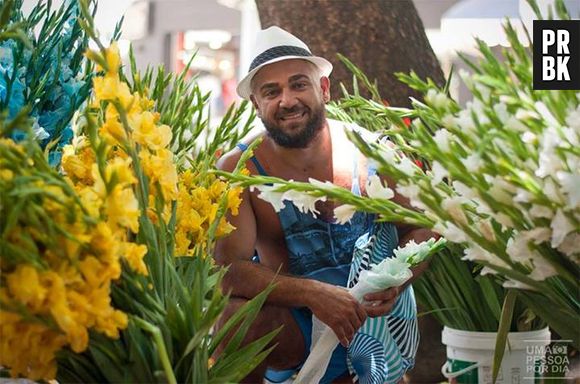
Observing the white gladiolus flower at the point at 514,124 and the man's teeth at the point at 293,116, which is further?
the man's teeth at the point at 293,116

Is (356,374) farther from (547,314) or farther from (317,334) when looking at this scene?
(547,314)

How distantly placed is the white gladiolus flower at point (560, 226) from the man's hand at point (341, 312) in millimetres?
835

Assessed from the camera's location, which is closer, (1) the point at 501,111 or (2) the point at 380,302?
(1) the point at 501,111

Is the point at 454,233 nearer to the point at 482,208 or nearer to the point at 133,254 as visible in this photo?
the point at 482,208

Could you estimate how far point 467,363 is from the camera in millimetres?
1805

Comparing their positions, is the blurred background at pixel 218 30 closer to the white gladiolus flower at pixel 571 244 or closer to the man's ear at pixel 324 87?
the man's ear at pixel 324 87

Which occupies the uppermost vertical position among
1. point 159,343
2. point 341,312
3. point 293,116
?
point 293,116

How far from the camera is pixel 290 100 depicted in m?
2.17

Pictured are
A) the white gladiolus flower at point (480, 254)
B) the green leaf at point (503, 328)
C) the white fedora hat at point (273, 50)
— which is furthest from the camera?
the white fedora hat at point (273, 50)

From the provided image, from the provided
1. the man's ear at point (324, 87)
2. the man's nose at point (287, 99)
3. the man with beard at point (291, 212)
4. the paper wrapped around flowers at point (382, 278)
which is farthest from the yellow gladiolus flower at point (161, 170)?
the man's ear at point (324, 87)

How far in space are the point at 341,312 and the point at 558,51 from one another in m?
0.78

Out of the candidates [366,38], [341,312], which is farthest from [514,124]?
[366,38]

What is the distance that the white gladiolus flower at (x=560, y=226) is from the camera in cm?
90

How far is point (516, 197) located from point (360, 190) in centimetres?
126
